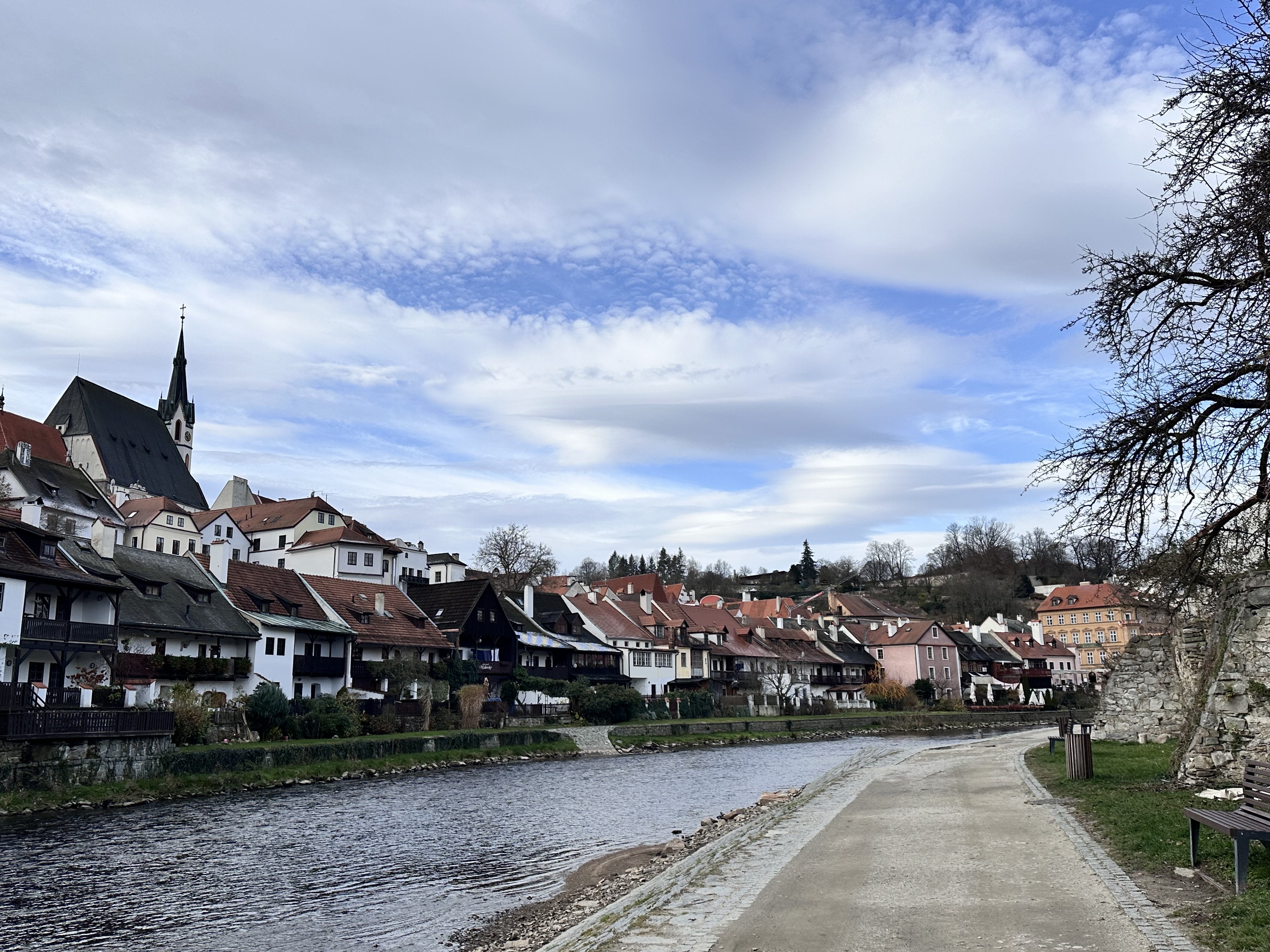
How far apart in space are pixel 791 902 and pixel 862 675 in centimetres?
10119

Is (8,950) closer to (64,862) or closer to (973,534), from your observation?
(64,862)

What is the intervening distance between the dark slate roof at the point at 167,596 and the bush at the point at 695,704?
119 feet

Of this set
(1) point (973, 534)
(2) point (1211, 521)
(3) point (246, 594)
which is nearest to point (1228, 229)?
(2) point (1211, 521)

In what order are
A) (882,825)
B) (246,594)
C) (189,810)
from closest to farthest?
(882,825)
(189,810)
(246,594)

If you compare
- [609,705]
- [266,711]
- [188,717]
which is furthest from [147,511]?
[188,717]

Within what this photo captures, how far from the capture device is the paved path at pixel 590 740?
56.5 metres

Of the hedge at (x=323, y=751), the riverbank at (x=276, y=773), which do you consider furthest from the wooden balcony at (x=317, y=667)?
the riverbank at (x=276, y=773)

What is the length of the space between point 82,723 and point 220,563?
21.5 metres

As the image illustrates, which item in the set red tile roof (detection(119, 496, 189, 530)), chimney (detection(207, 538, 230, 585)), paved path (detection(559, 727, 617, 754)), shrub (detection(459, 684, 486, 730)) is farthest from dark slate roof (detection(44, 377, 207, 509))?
paved path (detection(559, 727, 617, 754))

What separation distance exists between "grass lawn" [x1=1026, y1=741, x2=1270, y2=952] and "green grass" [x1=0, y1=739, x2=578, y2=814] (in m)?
28.2

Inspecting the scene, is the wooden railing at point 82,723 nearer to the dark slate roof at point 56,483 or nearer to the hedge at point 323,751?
the hedge at point 323,751

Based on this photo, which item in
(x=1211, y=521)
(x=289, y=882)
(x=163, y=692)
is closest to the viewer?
(x=1211, y=521)

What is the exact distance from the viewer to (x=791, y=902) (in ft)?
36.8

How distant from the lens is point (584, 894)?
18.0 metres
